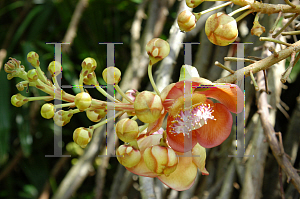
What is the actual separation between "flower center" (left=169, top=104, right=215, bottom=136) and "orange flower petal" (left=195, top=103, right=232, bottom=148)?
0.02 meters

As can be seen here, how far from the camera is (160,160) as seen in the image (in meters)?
0.47

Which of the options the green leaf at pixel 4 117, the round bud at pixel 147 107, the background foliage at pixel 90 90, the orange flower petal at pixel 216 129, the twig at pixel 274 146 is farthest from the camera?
the green leaf at pixel 4 117

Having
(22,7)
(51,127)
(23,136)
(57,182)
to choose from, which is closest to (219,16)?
(23,136)

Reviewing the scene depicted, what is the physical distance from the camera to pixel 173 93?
490mm

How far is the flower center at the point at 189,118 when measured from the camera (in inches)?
20.6

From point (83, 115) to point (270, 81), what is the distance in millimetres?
1035

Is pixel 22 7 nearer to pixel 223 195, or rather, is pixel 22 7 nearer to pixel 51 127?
pixel 51 127

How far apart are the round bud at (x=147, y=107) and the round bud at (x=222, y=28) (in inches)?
6.2

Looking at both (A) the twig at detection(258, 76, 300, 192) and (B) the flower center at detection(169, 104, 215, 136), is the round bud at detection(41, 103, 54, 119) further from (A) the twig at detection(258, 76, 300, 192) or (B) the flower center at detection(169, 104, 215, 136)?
(A) the twig at detection(258, 76, 300, 192)

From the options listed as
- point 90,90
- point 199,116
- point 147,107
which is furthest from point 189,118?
point 90,90

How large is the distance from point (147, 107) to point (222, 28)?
0.19m

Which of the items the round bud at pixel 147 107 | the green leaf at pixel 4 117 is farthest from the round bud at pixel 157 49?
the green leaf at pixel 4 117

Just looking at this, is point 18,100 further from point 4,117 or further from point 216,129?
point 4,117

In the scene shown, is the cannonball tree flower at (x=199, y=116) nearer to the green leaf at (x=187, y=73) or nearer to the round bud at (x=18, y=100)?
the green leaf at (x=187, y=73)
